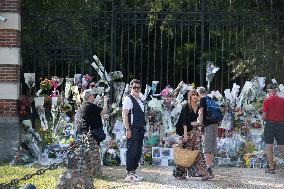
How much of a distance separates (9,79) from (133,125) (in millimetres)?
3452

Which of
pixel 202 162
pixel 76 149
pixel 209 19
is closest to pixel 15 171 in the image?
pixel 76 149

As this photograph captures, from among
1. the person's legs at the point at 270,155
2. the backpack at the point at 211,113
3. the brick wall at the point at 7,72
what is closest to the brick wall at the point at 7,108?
the brick wall at the point at 7,72

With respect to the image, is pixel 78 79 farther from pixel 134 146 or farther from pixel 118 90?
pixel 134 146

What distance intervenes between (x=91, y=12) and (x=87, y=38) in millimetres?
1001

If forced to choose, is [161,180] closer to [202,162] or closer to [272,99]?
[202,162]

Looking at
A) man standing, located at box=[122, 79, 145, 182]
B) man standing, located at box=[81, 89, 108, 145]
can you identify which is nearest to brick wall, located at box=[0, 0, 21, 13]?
man standing, located at box=[81, 89, 108, 145]

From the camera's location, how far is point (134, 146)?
405 inches

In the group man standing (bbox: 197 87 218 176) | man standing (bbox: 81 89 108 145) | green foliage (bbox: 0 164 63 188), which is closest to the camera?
green foliage (bbox: 0 164 63 188)

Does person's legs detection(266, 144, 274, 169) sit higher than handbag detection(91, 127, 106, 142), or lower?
lower

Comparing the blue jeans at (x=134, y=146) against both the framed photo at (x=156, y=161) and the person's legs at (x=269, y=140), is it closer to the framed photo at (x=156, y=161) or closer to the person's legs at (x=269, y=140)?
the framed photo at (x=156, y=161)

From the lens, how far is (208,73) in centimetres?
1335

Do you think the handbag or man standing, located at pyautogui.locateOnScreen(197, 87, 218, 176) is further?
man standing, located at pyautogui.locateOnScreen(197, 87, 218, 176)

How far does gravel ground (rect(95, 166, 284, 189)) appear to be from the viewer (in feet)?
32.6

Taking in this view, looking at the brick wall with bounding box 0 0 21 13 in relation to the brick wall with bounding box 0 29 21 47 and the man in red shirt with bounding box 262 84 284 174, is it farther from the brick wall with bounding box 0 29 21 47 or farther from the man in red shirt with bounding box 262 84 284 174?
the man in red shirt with bounding box 262 84 284 174
